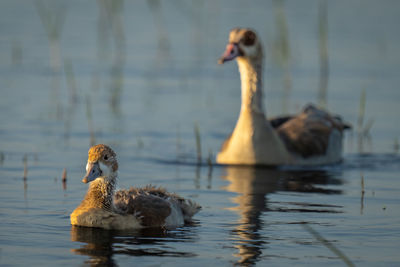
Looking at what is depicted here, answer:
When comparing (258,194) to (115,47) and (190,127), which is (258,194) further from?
(115,47)

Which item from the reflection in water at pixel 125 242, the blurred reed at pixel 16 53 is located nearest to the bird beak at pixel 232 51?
the reflection in water at pixel 125 242

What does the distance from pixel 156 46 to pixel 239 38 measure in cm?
1252

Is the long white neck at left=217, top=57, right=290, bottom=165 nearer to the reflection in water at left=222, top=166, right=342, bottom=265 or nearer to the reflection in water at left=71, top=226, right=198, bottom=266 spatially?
the reflection in water at left=222, top=166, right=342, bottom=265

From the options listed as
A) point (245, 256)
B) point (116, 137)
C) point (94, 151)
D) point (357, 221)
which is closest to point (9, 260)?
point (94, 151)

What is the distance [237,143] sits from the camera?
1407 cm

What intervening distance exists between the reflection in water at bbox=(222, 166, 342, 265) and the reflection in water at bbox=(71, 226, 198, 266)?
1.88ft

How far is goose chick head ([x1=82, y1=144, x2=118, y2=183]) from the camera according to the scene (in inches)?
364

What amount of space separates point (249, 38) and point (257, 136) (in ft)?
5.14

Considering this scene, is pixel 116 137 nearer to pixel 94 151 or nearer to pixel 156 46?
pixel 94 151

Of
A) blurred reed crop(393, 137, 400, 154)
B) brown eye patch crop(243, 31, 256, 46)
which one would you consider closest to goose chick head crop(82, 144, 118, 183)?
brown eye patch crop(243, 31, 256, 46)

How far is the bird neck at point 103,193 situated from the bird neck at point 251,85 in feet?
16.5

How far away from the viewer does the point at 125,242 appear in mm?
8938

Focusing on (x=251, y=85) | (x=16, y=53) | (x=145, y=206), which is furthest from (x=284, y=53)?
(x=145, y=206)

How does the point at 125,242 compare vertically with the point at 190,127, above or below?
below
